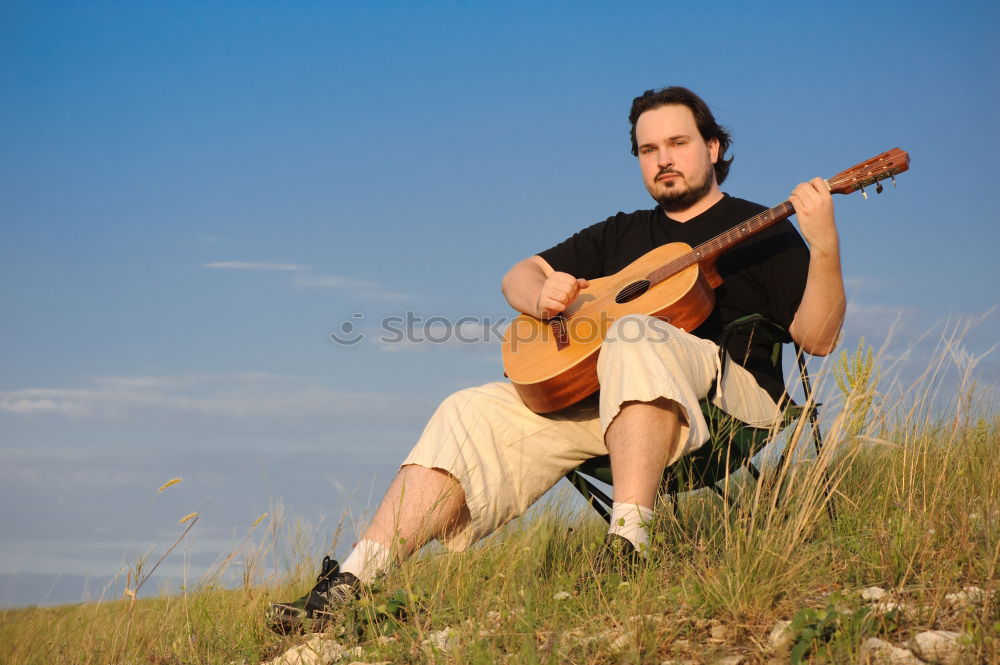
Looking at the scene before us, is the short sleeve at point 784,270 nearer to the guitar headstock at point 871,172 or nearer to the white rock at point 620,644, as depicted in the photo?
the guitar headstock at point 871,172

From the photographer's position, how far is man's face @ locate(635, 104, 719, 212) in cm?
394

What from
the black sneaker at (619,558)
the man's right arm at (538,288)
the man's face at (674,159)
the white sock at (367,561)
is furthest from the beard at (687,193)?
the white sock at (367,561)

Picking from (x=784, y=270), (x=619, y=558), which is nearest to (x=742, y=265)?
(x=784, y=270)

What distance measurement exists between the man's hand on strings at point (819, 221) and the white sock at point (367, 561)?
1867mm

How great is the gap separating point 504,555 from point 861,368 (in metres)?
1.52

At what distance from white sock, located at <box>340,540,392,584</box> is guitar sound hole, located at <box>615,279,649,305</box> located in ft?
4.49

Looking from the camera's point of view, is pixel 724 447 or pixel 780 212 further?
pixel 780 212

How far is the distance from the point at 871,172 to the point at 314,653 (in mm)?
2565

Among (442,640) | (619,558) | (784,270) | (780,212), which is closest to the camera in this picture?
(442,640)

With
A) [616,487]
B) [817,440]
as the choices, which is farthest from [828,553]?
[616,487]

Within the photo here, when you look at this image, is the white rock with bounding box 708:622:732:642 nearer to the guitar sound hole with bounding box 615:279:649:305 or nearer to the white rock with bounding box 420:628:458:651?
the white rock with bounding box 420:628:458:651

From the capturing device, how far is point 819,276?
131 inches

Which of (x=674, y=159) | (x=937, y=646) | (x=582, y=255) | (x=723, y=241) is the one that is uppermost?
(x=674, y=159)

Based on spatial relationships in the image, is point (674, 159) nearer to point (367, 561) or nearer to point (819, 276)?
point (819, 276)
